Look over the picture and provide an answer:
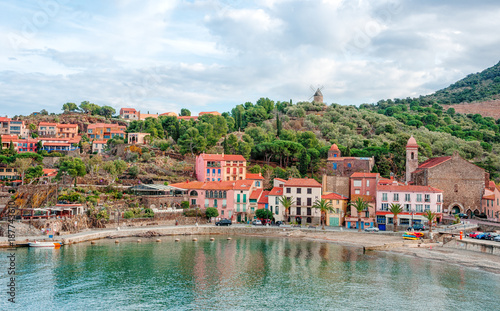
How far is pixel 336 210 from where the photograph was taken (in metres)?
66.0

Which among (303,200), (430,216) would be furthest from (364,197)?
(430,216)

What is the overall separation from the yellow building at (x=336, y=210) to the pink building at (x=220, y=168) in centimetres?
2038

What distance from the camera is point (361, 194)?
66.6 metres

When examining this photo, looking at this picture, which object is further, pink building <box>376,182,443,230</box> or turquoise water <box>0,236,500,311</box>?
pink building <box>376,182,443,230</box>

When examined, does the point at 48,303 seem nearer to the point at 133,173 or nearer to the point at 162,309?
the point at 162,309

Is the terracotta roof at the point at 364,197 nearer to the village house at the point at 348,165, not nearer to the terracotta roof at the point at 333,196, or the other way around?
the terracotta roof at the point at 333,196

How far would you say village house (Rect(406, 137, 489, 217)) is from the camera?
214 feet

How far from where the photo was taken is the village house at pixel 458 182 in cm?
6519

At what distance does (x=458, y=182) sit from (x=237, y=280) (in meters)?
44.5

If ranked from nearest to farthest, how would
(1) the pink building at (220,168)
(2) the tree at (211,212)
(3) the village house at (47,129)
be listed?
(2) the tree at (211,212)
(1) the pink building at (220,168)
(3) the village house at (47,129)

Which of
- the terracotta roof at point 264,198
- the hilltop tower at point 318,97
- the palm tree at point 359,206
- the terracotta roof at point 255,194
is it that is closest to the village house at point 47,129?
the terracotta roof at point 255,194

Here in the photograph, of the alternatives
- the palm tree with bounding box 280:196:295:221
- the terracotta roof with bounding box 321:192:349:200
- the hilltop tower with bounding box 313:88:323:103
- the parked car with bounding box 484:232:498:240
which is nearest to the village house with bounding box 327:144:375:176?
the terracotta roof with bounding box 321:192:349:200

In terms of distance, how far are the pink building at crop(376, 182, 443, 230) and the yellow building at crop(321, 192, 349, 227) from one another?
546 centimetres

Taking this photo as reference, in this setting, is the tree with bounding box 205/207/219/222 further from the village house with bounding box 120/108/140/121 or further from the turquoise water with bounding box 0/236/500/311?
the village house with bounding box 120/108/140/121
